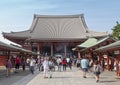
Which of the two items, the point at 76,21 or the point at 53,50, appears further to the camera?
the point at 76,21

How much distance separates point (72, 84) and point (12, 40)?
162 feet

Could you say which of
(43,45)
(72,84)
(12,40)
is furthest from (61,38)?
(72,84)

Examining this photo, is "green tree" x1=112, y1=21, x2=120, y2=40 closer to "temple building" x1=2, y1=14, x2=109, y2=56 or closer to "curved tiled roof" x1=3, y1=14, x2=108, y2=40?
"temple building" x1=2, y1=14, x2=109, y2=56

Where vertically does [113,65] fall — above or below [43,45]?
below

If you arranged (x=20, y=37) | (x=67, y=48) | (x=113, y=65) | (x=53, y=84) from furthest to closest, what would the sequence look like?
(x=67, y=48) → (x=20, y=37) → (x=113, y=65) → (x=53, y=84)

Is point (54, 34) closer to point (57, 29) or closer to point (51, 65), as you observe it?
point (57, 29)

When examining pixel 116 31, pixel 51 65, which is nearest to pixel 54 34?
pixel 116 31

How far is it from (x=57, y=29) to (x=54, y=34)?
3.96 m

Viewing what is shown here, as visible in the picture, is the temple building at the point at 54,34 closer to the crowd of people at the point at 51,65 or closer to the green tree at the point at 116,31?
the green tree at the point at 116,31

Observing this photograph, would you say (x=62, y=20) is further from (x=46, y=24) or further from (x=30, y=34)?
(x=30, y=34)

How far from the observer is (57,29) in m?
75.3

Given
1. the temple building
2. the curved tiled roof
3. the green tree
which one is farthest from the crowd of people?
the curved tiled roof

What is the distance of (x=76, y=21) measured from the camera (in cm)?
7925

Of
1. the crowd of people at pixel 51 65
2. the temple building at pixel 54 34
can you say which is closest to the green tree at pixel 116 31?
the temple building at pixel 54 34
